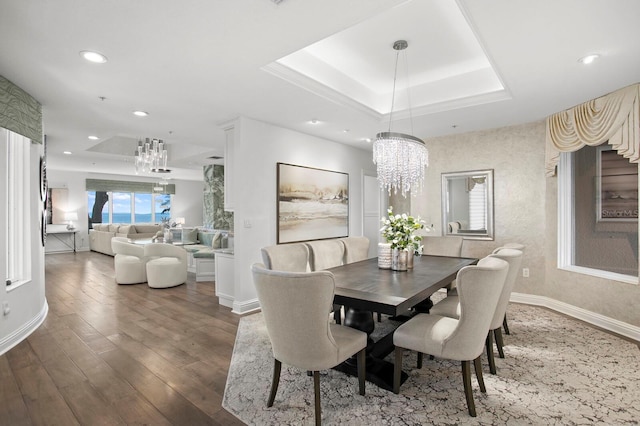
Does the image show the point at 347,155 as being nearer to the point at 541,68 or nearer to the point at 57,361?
the point at 541,68

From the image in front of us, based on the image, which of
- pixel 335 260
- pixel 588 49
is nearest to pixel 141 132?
pixel 335 260

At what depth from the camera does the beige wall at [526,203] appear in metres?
4.13

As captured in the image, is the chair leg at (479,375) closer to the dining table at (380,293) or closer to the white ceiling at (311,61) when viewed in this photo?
the dining table at (380,293)

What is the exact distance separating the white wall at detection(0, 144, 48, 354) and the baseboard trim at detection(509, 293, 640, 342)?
573 centimetres

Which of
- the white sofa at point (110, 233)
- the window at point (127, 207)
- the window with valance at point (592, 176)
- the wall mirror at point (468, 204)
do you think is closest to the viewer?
the window with valance at point (592, 176)

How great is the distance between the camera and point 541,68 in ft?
9.02

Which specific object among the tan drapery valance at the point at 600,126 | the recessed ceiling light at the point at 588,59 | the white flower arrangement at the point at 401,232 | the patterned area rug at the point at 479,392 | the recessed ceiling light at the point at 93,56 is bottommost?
the patterned area rug at the point at 479,392

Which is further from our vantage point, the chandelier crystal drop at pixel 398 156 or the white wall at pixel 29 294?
the chandelier crystal drop at pixel 398 156

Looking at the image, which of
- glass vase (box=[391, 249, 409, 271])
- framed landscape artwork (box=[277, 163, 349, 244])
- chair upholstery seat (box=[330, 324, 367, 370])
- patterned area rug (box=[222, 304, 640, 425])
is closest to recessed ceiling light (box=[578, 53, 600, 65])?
glass vase (box=[391, 249, 409, 271])

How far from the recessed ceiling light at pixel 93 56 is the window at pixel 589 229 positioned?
5.01m

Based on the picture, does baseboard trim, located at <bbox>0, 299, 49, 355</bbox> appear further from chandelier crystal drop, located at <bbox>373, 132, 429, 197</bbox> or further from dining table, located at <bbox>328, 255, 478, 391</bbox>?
chandelier crystal drop, located at <bbox>373, 132, 429, 197</bbox>

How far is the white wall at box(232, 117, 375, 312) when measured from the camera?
13.3 feet

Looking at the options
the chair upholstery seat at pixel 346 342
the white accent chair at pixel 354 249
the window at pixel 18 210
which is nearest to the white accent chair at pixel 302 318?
the chair upholstery seat at pixel 346 342

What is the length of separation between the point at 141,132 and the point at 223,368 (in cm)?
383
